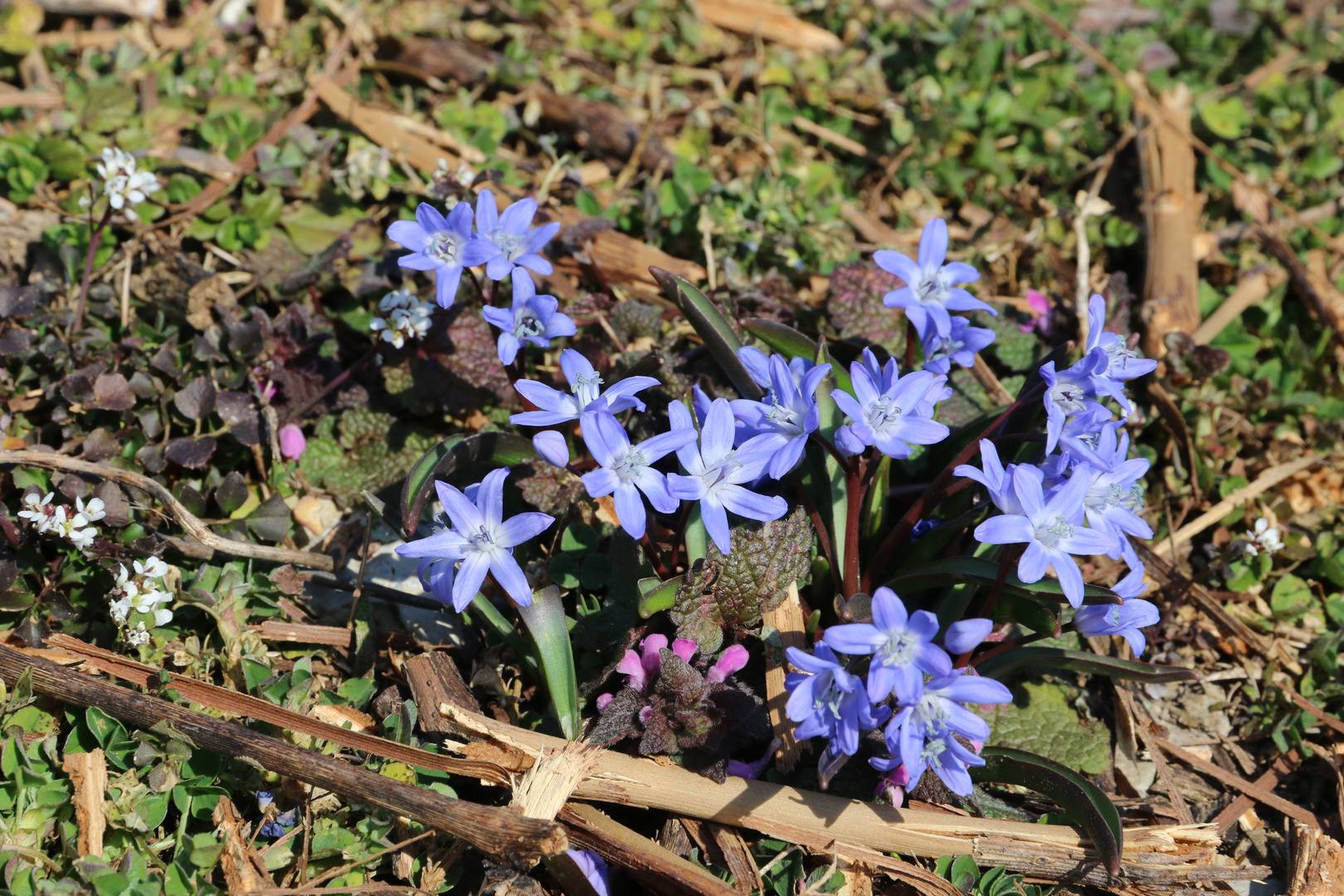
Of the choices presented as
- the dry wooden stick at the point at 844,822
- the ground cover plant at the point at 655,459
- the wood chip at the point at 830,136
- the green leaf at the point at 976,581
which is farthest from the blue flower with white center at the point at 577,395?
the wood chip at the point at 830,136

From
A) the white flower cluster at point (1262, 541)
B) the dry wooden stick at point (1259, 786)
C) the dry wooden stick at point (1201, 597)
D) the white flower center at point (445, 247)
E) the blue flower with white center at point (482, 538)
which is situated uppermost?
the white flower center at point (445, 247)

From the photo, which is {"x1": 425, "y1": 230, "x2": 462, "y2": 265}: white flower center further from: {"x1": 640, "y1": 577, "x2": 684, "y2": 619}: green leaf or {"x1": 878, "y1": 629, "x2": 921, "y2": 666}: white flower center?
{"x1": 878, "y1": 629, "x2": 921, "y2": 666}: white flower center

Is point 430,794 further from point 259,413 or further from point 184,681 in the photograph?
point 259,413

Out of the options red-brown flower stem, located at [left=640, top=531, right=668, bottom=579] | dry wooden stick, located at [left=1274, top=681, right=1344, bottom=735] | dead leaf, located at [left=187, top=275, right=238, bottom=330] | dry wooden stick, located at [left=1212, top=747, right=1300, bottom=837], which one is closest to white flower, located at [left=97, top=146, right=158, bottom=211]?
dead leaf, located at [left=187, top=275, right=238, bottom=330]

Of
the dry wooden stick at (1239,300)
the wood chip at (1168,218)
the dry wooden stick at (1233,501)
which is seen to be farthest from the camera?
the dry wooden stick at (1239,300)

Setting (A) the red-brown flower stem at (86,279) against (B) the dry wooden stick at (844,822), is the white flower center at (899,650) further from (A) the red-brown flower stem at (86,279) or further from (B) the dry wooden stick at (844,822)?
(A) the red-brown flower stem at (86,279)
